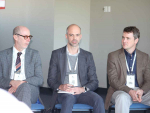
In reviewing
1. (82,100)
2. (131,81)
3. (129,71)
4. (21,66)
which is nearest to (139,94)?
(131,81)

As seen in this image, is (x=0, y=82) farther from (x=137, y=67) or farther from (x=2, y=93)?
(x=2, y=93)

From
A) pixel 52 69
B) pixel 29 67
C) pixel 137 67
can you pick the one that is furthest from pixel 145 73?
pixel 29 67

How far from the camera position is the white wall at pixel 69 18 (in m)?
5.91

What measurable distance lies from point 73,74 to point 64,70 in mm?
156

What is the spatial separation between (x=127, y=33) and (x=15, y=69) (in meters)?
1.80

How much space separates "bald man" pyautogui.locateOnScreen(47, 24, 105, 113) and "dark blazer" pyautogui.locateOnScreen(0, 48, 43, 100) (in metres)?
0.24

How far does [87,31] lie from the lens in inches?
251

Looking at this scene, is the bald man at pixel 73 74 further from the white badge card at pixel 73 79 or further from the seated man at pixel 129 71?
the seated man at pixel 129 71

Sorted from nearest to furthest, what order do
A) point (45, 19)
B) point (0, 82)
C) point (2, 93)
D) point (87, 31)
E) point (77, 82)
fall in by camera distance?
point (2, 93)
point (0, 82)
point (77, 82)
point (45, 19)
point (87, 31)

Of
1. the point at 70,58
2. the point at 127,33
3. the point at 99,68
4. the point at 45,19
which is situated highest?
the point at 45,19

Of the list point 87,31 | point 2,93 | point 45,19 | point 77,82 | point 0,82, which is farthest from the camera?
point 87,31

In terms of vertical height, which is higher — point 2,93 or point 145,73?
point 2,93

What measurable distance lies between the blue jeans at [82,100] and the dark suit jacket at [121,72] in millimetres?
444

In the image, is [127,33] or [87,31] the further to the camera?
[87,31]
